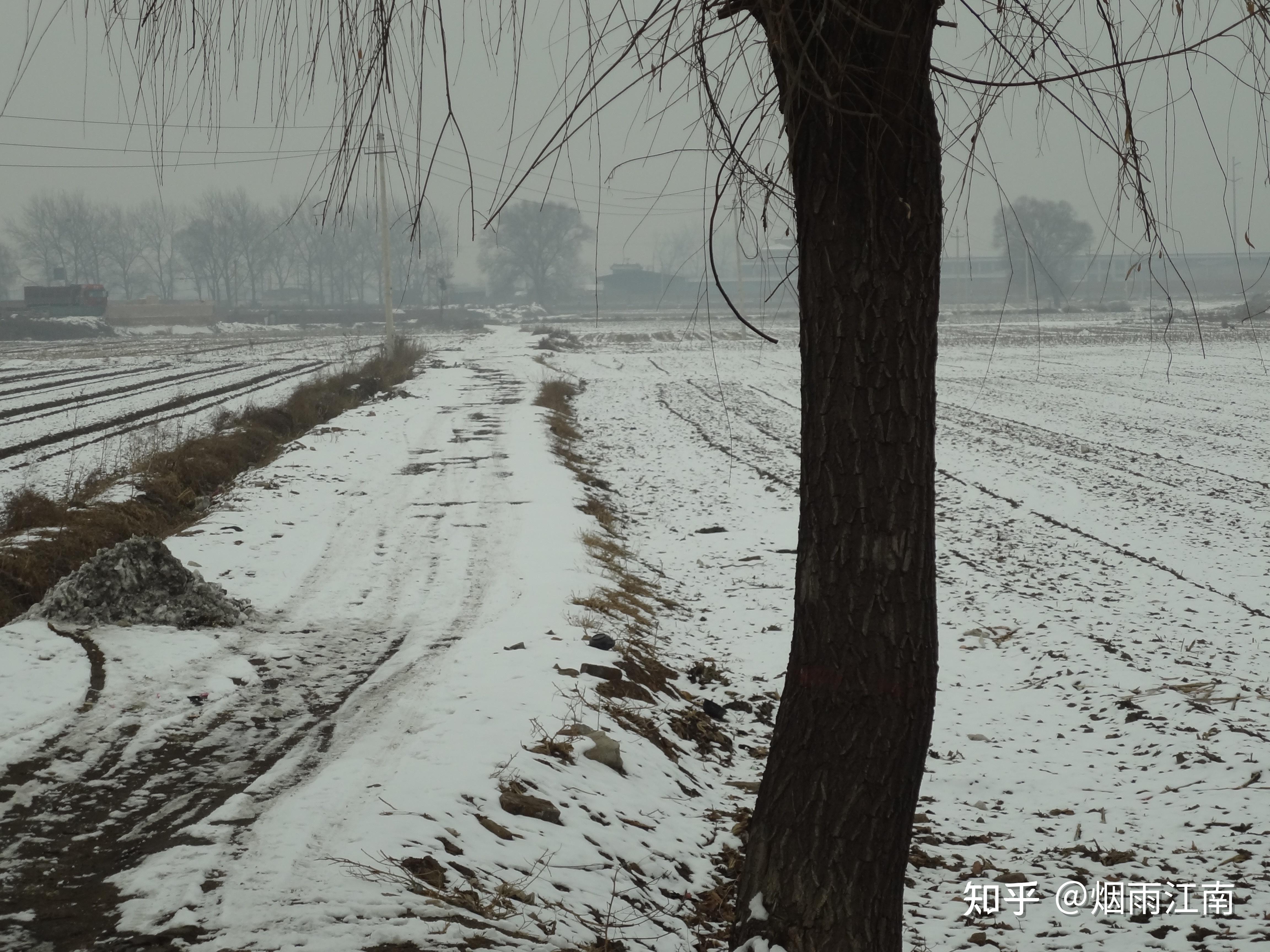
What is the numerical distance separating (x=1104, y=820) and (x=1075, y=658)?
275 centimetres

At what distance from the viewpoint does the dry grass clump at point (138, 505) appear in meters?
8.20

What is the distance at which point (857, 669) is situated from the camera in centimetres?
296

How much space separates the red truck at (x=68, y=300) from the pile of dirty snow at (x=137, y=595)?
256 ft

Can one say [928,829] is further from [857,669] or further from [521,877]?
[857,669]

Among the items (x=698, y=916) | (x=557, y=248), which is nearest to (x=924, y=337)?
(x=698, y=916)

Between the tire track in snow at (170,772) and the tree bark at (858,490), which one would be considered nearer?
the tree bark at (858,490)

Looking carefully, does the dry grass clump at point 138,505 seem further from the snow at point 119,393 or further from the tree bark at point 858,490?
the tree bark at point 858,490

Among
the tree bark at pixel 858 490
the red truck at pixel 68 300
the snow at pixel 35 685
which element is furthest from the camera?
the red truck at pixel 68 300

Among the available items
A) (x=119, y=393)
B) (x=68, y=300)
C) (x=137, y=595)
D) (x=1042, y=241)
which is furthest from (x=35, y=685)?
(x=68, y=300)

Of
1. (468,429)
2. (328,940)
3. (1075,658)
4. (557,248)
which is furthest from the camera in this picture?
(557,248)

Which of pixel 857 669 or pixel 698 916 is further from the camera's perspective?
pixel 698 916

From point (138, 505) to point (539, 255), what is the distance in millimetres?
107714

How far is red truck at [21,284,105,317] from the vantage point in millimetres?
74562

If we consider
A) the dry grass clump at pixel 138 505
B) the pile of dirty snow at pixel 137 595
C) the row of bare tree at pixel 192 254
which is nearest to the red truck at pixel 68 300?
the row of bare tree at pixel 192 254
